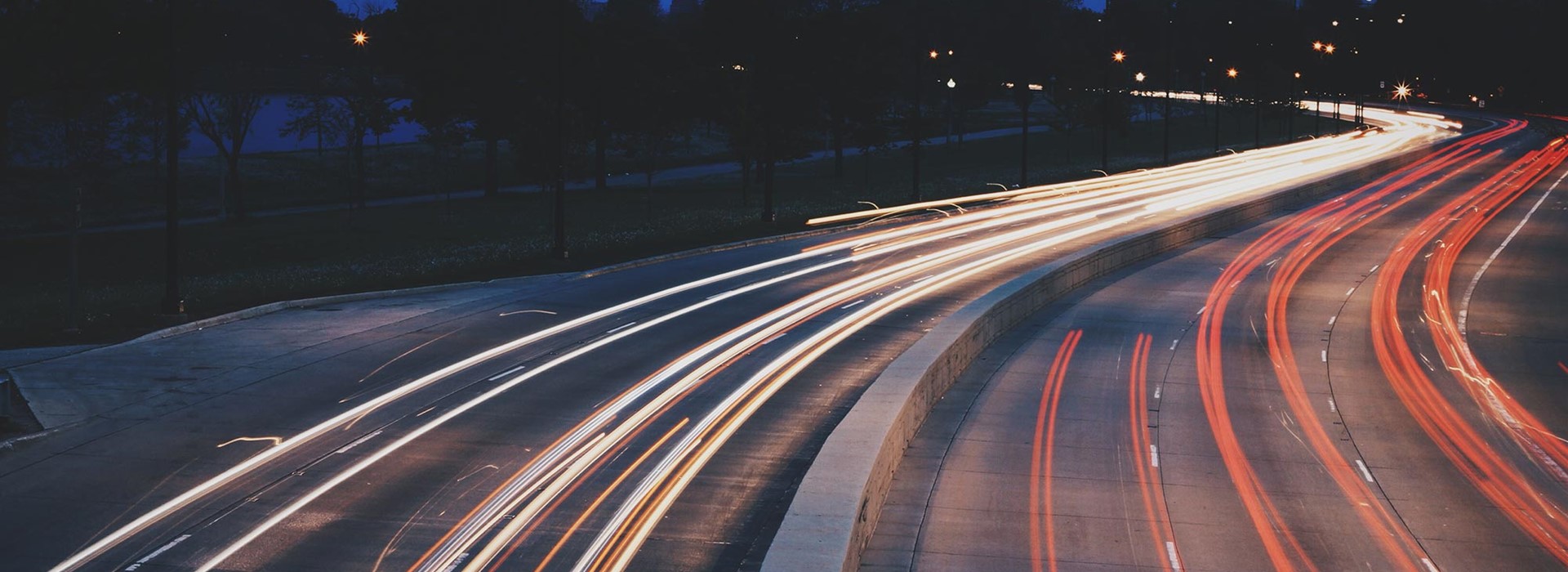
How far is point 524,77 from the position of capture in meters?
77.0

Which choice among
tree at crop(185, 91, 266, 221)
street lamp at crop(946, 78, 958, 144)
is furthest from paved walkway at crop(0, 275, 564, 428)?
street lamp at crop(946, 78, 958, 144)

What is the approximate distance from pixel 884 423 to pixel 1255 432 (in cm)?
773

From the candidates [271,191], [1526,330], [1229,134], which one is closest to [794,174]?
[271,191]

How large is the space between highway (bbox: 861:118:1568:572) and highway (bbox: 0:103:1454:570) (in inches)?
49.9

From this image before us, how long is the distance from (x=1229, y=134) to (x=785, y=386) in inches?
4297

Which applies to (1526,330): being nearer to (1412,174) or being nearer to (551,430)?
(551,430)

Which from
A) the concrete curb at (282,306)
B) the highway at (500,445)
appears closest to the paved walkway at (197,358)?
the concrete curb at (282,306)

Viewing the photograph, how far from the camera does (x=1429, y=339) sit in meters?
30.7

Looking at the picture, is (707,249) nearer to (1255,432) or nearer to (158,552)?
(1255,432)

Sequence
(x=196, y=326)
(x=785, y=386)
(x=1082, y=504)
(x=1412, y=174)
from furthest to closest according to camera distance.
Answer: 1. (x=1412, y=174)
2. (x=196, y=326)
3. (x=785, y=386)
4. (x=1082, y=504)

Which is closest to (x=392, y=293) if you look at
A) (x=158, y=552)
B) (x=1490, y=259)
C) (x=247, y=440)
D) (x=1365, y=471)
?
(x=247, y=440)

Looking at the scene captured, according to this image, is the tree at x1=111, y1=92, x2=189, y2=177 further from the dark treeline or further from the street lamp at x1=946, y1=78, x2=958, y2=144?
the street lamp at x1=946, y1=78, x2=958, y2=144

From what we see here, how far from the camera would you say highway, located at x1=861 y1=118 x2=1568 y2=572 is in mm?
15078

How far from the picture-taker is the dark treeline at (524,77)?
161 feet
